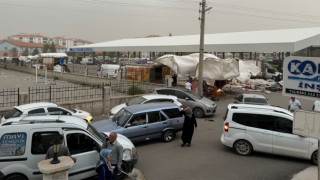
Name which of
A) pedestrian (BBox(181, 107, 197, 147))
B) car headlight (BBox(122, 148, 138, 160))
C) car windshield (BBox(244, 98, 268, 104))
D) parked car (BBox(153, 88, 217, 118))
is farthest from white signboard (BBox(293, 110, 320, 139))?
parked car (BBox(153, 88, 217, 118))

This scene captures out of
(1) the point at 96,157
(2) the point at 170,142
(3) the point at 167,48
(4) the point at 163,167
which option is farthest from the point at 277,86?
(1) the point at 96,157

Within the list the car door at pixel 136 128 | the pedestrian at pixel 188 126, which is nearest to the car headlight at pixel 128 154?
the car door at pixel 136 128

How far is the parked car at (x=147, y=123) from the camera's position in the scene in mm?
11867

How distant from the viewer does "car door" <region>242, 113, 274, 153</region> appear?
10.8 metres

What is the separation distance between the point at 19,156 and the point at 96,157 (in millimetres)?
1807

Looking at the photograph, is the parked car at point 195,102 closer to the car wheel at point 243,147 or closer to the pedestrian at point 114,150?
the car wheel at point 243,147

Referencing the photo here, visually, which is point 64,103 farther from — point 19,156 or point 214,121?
point 19,156

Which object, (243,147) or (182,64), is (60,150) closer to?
(243,147)

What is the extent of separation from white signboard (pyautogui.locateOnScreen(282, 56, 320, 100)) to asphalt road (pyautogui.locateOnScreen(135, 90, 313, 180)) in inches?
158

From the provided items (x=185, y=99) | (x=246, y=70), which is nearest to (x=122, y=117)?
(x=185, y=99)

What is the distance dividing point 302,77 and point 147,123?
23.9ft

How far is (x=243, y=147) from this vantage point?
11.2 metres

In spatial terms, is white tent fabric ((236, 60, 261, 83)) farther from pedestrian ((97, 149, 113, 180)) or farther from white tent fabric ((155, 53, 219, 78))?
pedestrian ((97, 149, 113, 180))

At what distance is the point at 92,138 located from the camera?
822cm
